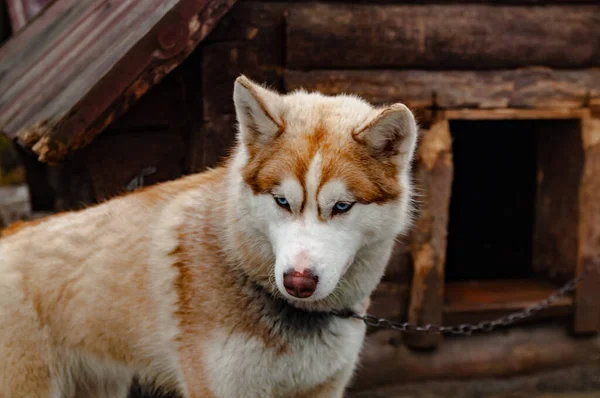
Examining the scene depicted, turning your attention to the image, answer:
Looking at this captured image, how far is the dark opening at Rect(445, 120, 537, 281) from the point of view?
23.3 ft

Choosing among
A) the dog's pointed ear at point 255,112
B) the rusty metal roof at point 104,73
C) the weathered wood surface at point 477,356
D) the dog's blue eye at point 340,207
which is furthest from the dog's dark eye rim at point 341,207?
the weathered wood surface at point 477,356

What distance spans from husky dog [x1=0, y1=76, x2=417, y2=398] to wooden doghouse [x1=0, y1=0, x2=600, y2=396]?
76 cm

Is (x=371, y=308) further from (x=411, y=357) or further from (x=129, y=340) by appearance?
(x=129, y=340)

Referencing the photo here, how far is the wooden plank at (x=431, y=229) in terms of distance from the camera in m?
5.02

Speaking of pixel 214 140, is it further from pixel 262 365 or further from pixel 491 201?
pixel 491 201

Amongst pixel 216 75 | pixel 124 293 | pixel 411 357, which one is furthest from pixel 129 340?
pixel 411 357

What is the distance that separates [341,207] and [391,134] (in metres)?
0.36

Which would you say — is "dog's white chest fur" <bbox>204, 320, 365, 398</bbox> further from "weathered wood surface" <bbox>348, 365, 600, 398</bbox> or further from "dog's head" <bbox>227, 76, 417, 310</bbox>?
"weathered wood surface" <bbox>348, 365, 600, 398</bbox>

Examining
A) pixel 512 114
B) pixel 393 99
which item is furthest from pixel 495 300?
pixel 393 99

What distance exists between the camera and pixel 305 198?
2.87m

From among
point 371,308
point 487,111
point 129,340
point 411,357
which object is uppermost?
point 487,111

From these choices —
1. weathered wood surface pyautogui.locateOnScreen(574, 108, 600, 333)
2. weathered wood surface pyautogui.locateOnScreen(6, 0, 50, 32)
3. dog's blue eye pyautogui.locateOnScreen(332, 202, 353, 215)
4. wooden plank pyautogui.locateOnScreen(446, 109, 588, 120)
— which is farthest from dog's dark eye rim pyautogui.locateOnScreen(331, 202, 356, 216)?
weathered wood surface pyautogui.locateOnScreen(6, 0, 50, 32)

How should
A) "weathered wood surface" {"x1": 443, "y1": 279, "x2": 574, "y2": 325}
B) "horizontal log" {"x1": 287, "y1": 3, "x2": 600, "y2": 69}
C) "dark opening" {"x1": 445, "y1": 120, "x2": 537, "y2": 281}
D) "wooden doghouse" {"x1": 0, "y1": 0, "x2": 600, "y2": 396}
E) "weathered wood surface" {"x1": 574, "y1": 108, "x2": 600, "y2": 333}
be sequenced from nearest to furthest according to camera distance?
1. "wooden doghouse" {"x1": 0, "y1": 0, "x2": 600, "y2": 396}
2. "horizontal log" {"x1": 287, "y1": 3, "x2": 600, "y2": 69}
3. "weathered wood surface" {"x1": 574, "y1": 108, "x2": 600, "y2": 333}
4. "weathered wood surface" {"x1": 443, "y1": 279, "x2": 574, "y2": 325}
5. "dark opening" {"x1": 445, "y1": 120, "x2": 537, "y2": 281}

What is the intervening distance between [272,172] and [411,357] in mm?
3007
